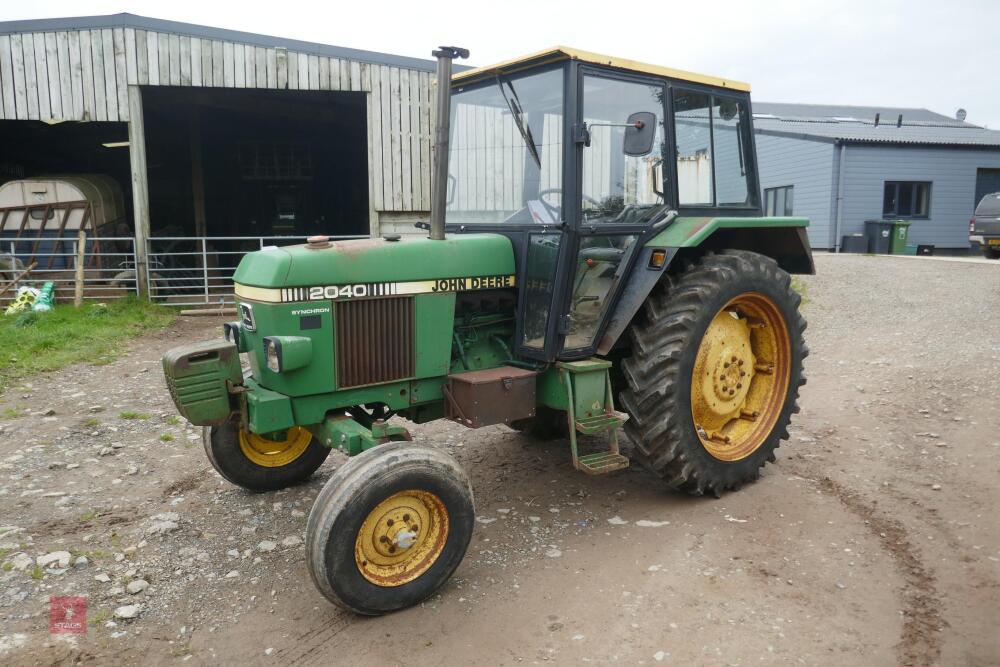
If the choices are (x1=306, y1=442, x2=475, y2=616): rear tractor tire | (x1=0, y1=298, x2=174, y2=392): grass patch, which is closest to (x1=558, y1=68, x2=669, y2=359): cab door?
(x1=306, y1=442, x2=475, y2=616): rear tractor tire

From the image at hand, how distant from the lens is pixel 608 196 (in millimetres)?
4004

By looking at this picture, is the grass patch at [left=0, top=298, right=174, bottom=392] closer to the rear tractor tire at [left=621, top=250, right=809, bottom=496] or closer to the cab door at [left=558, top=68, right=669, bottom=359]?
the cab door at [left=558, top=68, right=669, bottom=359]

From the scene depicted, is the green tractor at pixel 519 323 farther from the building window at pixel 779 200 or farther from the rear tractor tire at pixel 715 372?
the building window at pixel 779 200

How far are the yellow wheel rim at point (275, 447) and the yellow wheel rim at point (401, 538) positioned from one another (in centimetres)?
130

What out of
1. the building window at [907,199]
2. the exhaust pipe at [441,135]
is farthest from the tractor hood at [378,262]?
the building window at [907,199]

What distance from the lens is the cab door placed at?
382 centimetres

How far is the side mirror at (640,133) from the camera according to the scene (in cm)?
369

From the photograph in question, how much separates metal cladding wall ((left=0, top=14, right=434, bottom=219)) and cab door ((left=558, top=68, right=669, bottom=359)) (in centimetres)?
813

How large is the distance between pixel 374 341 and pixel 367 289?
256mm

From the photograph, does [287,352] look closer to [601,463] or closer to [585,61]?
[601,463]

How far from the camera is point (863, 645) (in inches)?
113

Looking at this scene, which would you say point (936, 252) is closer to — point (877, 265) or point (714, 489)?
point (877, 265)

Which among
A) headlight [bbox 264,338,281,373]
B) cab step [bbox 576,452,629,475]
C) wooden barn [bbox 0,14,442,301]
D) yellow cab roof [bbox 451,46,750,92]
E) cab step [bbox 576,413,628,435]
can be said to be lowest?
cab step [bbox 576,452,629,475]

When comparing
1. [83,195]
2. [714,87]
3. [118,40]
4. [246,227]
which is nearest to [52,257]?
[83,195]
